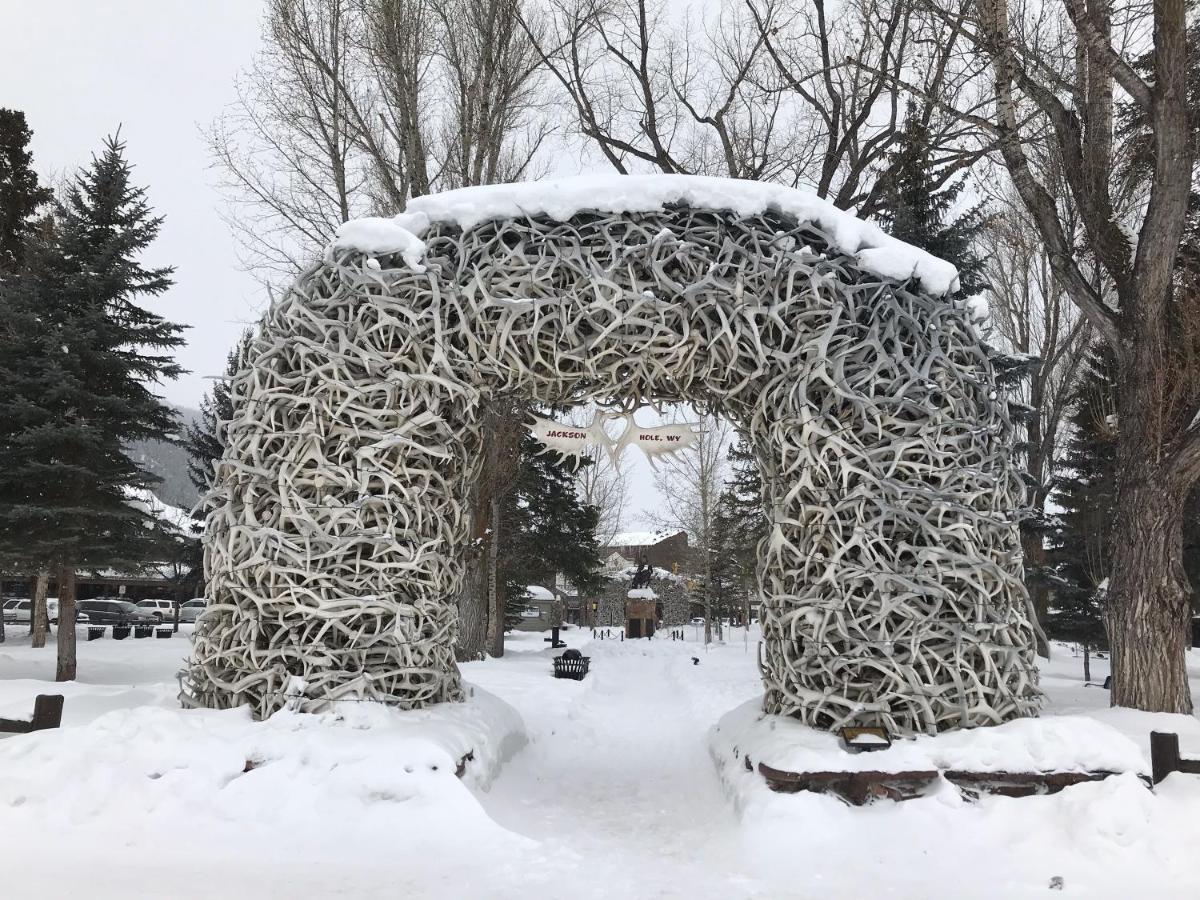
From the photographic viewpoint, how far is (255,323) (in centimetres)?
563

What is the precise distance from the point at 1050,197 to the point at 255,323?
7312 mm

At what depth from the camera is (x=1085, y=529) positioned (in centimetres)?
1280

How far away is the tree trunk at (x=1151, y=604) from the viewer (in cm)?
625

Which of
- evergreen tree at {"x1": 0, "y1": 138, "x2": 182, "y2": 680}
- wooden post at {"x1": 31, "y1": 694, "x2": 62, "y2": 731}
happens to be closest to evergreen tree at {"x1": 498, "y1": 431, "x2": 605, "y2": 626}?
evergreen tree at {"x1": 0, "y1": 138, "x2": 182, "y2": 680}

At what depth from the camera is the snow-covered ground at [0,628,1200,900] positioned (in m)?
3.52

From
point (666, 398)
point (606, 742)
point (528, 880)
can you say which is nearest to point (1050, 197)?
point (666, 398)

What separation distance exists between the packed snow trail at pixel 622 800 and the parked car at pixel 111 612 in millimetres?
23996

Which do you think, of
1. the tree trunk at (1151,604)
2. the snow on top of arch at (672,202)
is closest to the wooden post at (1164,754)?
the tree trunk at (1151,604)

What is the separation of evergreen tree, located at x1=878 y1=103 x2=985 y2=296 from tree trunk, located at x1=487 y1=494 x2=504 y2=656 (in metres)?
8.86

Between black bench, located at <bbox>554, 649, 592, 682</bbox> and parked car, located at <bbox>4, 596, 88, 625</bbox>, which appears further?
parked car, located at <bbox>4, 596, 88, 625</bbox>

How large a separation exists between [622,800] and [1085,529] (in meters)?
10.9

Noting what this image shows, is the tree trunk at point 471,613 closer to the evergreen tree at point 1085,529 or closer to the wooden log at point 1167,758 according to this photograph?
the evergreen tree at point 1085,529

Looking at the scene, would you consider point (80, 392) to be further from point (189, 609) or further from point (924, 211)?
point (189, 609)

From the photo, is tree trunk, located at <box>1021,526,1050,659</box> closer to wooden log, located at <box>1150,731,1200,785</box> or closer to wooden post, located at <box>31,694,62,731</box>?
wooden log, located at <box>1150,731,1200,785</box>
